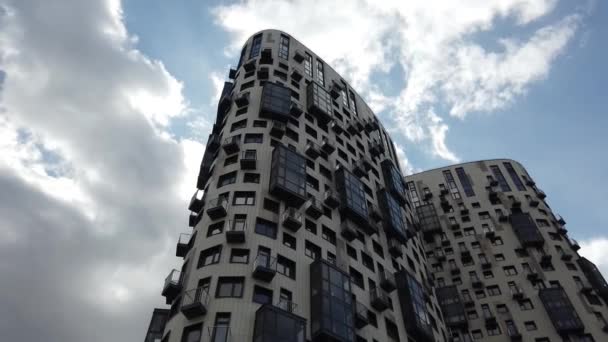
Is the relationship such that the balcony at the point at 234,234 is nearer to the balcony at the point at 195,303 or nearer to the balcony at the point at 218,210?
the balcony at the point at 218,210

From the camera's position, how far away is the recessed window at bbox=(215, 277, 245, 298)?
27672mm

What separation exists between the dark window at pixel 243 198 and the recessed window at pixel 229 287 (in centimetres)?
700

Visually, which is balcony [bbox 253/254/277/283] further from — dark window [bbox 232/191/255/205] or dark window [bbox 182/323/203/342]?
dark window [bbox 232/191/255/205]

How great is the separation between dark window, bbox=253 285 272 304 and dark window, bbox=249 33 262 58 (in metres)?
34.3

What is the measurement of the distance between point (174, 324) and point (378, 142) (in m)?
42.4

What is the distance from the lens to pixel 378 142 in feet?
206

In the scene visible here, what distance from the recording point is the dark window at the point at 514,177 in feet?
237

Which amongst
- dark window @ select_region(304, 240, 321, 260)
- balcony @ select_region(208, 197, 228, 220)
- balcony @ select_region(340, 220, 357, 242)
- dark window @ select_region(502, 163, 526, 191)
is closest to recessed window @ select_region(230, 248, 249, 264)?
balcony @ select_region(208, 197, 228, 220)

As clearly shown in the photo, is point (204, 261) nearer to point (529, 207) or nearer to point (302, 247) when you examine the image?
point (302, 247)

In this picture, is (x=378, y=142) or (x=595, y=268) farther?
(x=378, y=142)

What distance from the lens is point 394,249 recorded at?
142ft

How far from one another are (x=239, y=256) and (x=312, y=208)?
8.23 metres

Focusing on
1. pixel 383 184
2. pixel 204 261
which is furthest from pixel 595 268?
pixel 204 261

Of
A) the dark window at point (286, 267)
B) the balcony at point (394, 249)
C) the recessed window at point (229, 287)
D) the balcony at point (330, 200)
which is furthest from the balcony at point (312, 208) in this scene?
the balcony at point (394, 249)
